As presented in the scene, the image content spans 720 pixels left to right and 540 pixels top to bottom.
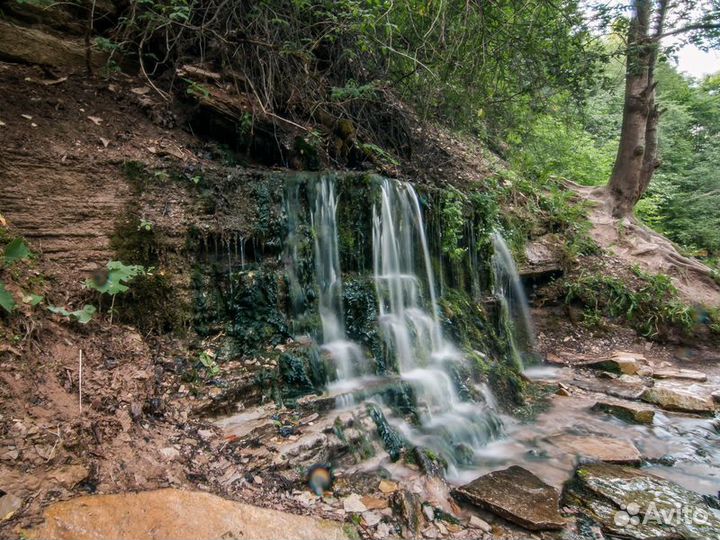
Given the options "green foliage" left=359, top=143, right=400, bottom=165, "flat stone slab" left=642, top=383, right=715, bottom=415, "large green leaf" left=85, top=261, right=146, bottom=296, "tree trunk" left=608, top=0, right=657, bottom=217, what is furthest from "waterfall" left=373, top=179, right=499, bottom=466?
"tree trunk" left=608, top=0, right=657, bottom=217

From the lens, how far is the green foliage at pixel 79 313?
284cm

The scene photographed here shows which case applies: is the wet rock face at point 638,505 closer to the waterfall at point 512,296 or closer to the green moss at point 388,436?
the green moss at point 388,436

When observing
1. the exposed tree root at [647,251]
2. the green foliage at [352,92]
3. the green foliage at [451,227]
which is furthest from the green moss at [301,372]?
the exposed tree root at [647,251]

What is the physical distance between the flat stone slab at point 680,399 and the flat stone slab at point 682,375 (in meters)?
0.51

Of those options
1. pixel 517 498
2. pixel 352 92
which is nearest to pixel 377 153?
pixel 352 92

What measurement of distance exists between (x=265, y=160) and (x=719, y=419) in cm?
649

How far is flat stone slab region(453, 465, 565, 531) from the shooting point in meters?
2.74

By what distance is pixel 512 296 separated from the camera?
711cm

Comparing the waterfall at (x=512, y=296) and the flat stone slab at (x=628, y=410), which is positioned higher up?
the waterfall at (x=512, y=296)

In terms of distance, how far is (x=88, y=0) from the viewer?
16.1ft

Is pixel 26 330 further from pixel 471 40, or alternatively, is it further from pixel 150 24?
pixel 471 40

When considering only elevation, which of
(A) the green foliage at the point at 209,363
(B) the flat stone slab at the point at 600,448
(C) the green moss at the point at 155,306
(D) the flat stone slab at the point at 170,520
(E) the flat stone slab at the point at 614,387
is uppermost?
(C) the green moss at the point at 155,306

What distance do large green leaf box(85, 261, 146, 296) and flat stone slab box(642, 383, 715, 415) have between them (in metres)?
6.08

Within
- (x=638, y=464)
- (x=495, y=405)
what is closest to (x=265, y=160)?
(x=495, y=405)
